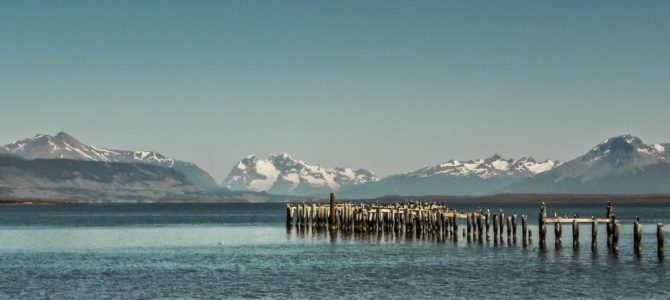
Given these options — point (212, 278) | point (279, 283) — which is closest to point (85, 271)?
point (212, 278)

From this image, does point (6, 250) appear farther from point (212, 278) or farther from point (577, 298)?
point (577, 298)

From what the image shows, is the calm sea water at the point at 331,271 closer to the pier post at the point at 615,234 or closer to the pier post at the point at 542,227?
the pier post at the point at 542,227

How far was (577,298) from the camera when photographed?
41.8m

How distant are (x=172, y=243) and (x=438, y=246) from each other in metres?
21.5

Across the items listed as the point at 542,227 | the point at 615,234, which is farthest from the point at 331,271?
the point at 615,234

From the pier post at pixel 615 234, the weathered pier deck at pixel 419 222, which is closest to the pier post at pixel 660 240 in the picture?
the pier post at pixel 615 234

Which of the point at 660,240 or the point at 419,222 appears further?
the point at 419,222

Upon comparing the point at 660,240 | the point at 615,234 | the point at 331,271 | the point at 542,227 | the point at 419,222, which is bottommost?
the point at 331,271

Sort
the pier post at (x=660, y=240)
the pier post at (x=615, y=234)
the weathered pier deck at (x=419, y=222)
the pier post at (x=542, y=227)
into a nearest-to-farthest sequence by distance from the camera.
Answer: the pier post at (x=660, y=240) < the pier post at (x=615, y=234) < the pier post at (x=542, y=227) < the weathered pier deck at (x=419, y=222)

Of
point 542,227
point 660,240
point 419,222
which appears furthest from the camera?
point 419,222

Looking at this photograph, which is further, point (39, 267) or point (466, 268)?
point (39, 267)

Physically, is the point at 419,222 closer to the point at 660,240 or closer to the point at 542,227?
the point at 542,227

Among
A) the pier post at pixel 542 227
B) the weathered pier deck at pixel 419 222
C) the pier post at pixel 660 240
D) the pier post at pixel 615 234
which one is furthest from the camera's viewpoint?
the weathered pier deck at pixel 419 222

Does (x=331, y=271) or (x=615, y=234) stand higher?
(x=615, y=234)
